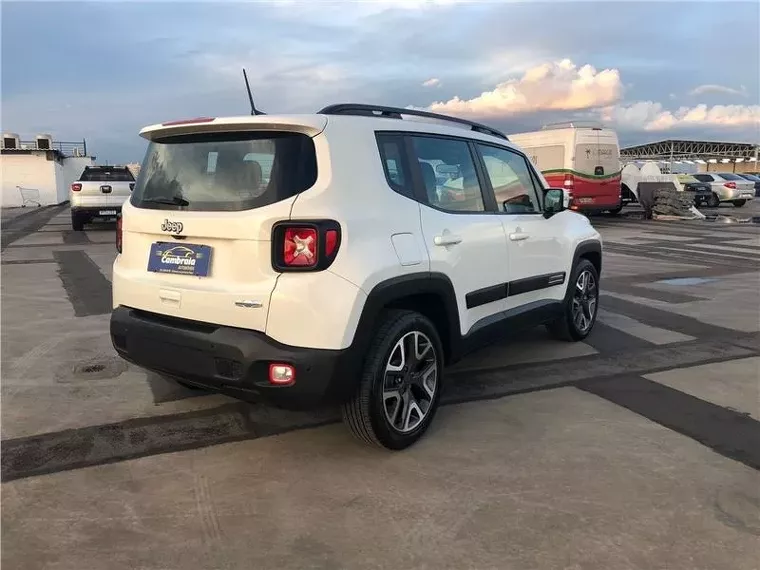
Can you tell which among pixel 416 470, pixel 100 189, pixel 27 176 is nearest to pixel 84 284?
pixel 416 470

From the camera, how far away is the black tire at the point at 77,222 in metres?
16.4

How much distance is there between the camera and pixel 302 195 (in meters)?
3.02

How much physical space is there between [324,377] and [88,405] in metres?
2.07

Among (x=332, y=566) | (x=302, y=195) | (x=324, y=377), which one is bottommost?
(x=332, y=566)

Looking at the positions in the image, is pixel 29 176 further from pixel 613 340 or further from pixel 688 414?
pixel 688 414

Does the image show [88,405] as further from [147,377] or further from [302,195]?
[302,195]

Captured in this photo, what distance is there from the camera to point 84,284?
8.71 m

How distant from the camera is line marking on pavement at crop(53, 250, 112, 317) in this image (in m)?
7.19

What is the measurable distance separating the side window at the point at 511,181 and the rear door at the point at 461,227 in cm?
23

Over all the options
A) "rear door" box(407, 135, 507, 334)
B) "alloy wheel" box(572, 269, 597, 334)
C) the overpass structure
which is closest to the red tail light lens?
"rear door" box(407, 135, 507, 334)

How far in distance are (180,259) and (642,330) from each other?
15.8 feet

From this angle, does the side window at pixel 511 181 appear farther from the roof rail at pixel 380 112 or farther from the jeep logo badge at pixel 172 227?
the jeep logo badge at pixel 172 227

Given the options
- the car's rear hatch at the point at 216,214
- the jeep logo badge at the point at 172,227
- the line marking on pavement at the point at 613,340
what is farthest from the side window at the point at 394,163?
the line marking on pavement at the point at 613,340

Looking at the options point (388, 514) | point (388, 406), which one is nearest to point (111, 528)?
point (388, 514)
